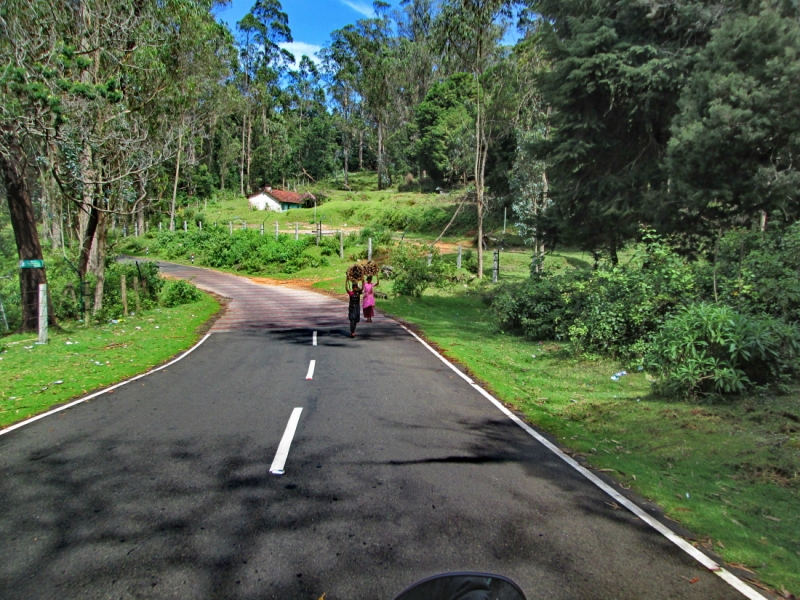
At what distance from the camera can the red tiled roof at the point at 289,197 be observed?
7038cm

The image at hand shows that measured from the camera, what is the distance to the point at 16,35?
1391cm

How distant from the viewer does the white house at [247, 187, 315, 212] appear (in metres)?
70.3

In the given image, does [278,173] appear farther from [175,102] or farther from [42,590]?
[42,590]

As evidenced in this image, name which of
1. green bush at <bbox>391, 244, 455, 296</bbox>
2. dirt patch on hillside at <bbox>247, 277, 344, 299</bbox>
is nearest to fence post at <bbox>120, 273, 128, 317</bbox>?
dirt patch on hillside at <bbox>247, 277, 344, 299</bbox>

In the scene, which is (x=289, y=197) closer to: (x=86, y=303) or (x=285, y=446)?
(x=86, y=303)

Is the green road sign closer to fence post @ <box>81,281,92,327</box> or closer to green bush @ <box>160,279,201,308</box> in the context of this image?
fence post @ <box>81,281,92,327</box>

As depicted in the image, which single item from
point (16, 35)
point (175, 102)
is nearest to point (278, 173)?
point (175, 102)

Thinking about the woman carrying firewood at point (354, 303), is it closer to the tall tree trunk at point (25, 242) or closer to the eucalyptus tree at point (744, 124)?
the tall tree trunk at point (25, 242)

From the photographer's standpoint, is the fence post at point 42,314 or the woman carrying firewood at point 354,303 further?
the woman carrying firewood at point 354,303

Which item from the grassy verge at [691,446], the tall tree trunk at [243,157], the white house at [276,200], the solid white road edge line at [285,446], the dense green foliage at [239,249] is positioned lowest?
the grassy verge at [691,446]

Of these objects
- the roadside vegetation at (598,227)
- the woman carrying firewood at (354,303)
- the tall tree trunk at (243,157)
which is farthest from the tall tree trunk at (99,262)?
the tall tree trunk at (243,157)

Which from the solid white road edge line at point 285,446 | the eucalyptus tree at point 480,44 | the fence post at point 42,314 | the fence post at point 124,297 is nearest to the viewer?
the solid white road edge line at point 285,446

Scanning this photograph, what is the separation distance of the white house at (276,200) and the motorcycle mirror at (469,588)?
2748 inches

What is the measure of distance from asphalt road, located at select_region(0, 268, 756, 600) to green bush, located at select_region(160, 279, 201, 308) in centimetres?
1637
